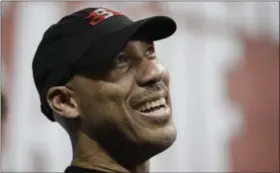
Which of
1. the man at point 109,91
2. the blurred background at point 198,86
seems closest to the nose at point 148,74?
the man at point 109,91

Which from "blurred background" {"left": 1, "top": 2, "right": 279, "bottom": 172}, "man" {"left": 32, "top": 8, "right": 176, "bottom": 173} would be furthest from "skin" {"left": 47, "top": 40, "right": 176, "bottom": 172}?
"blurred background" {"left": 1, "top": 2, "right": 279, "bottom": 172}

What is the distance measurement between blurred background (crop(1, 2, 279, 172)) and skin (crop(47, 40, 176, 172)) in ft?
1.32

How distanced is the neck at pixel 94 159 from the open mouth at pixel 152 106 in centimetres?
7

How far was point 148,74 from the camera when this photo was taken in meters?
0.70

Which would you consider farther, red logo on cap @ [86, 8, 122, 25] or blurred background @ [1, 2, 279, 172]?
blurred background @ [1, 2, 279, 172]

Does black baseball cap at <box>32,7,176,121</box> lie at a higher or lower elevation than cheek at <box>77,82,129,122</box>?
higher

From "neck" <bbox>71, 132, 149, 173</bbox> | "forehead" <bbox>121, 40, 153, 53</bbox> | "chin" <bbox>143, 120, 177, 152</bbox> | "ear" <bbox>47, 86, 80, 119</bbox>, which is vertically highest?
"forehead" <bbox>121, 40, 153, 53</bbox>

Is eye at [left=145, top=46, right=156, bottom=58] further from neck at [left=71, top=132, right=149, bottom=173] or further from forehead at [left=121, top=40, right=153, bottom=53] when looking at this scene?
neck at [left=71, top=132, right=149, bottom=173]

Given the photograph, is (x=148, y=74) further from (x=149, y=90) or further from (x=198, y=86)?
(x=198, y=86)

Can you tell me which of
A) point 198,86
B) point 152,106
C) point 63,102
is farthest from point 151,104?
point 198,86

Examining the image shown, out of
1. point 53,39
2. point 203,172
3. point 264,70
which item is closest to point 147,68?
point 53,39

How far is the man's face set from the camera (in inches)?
27.1

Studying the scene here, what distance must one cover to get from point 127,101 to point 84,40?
9 centimetres

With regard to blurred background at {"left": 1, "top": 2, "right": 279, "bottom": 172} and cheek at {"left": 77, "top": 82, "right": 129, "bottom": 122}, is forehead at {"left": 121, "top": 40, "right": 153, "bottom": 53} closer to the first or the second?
cheek at {"left": 77, "top": 82, "right": 129, "bottom": 122}
